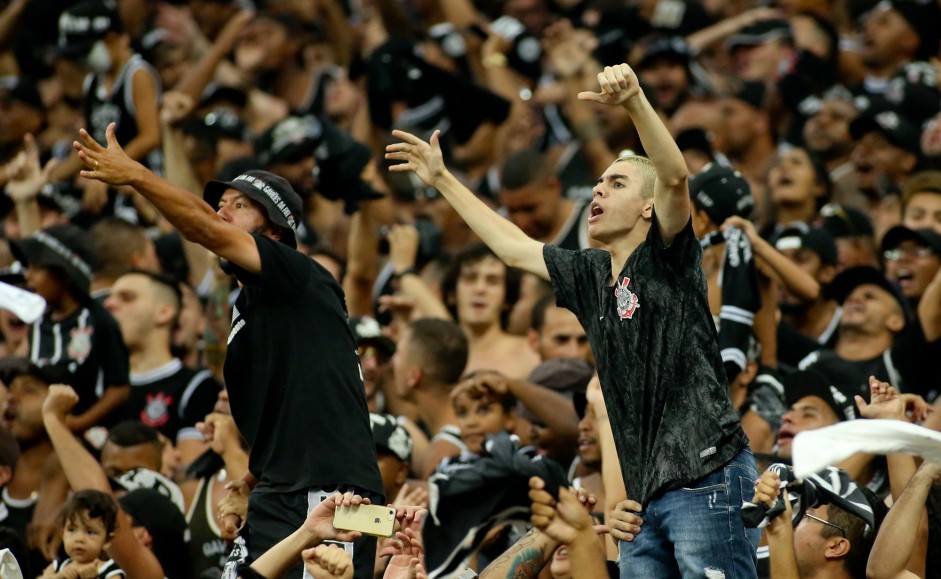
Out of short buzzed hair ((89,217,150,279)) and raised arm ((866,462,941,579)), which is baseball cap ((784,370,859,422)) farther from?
short buzzed hair ((89,217,150,279))

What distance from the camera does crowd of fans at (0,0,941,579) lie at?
6973mm

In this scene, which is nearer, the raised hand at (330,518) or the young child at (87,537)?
the raised hand at (330,518)

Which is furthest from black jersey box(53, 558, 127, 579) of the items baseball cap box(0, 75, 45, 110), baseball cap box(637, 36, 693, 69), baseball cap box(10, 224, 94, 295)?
baseball cap box(0, 75, 45, 110)

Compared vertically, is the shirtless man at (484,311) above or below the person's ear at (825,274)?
below

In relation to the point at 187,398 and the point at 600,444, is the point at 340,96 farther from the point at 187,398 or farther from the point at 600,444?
the point at 600,444

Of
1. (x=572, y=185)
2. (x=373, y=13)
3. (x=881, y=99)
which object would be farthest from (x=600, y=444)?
(x=373, y=13)

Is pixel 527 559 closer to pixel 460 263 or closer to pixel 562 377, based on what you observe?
pixel 562 377

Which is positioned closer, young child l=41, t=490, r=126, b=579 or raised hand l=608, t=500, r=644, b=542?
raised hand l=608, t=500, r=644, b=542

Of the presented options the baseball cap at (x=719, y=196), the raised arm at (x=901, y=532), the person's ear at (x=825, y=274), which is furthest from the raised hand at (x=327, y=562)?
the person's ear at (x=825, y=274)

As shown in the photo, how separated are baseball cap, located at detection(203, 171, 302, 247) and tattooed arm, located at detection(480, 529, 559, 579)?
1.64 metres

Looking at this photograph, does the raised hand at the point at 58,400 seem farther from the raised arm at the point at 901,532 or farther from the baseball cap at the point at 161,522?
the raised arm at the point at 901,532

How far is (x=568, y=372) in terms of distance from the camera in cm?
848

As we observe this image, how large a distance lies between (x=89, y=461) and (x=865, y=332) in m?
4.34

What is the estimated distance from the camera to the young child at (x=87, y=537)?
7145 mm
